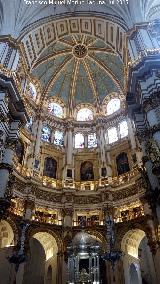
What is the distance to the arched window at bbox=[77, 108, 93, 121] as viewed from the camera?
3506cm

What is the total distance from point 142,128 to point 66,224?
36.0ft

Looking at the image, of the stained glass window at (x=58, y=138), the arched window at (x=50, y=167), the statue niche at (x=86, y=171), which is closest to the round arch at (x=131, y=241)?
the statue niche at (x=86, y=171)

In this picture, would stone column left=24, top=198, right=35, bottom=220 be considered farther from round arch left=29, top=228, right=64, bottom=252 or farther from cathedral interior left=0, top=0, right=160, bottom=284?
round arch left=29, top=228, right=64, bottom=252

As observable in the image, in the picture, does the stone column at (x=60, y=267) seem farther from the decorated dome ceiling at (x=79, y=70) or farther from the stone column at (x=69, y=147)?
the decorated dome ceiling at (x=79, y=70)

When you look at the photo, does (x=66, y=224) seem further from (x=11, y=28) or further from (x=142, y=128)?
(x=11, y=28)

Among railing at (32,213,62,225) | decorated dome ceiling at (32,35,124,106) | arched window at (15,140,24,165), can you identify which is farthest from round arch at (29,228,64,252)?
decorated dome ceiling at (32,35,124,106)

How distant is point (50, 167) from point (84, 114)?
9066 mm

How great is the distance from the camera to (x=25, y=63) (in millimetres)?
29250

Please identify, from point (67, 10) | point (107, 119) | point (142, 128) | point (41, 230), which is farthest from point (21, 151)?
point (67, 10)

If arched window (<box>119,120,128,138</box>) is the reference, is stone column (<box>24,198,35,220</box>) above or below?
below

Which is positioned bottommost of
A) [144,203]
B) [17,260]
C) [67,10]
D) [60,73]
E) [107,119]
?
[17,260]

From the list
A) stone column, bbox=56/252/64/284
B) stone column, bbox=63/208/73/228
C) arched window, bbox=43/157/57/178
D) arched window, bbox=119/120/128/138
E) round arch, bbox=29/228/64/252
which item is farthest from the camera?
arched window, bbox=119/120/128/138

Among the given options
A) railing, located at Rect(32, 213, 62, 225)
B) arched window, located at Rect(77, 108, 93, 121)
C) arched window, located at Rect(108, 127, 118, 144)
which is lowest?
railing, located at Rect(32, 213, 62, 225)

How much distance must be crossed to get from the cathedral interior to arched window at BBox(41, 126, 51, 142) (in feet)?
0.42
